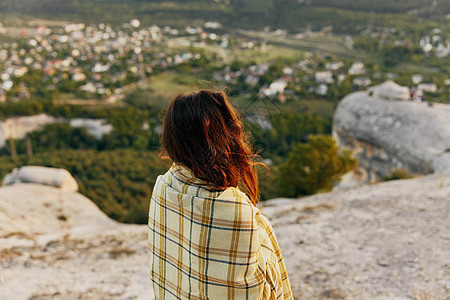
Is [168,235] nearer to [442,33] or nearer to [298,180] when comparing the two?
[298,180]

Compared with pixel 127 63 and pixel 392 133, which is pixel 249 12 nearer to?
pixel 127 63

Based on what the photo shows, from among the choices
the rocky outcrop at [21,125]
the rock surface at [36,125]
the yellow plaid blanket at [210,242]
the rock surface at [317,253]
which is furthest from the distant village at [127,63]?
the yellow plaid blanket at [210,242]

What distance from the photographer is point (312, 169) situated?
12.5 meters

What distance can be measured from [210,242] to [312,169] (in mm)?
11492

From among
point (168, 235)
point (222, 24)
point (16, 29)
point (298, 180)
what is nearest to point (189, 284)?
point (168, 235)

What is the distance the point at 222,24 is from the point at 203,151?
65.7 metres

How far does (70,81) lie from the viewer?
4644cm

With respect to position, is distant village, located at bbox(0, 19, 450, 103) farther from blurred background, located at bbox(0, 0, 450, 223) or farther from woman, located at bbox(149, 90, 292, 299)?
woman, located at bbox(149, 90, 292, 299)

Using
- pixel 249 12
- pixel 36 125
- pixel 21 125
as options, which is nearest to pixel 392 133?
pixel 36 125

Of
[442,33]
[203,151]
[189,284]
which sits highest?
[442,33]

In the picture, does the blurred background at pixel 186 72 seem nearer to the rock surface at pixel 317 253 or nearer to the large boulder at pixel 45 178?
the large boulder at pixel 45 178

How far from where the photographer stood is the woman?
4.65 feet

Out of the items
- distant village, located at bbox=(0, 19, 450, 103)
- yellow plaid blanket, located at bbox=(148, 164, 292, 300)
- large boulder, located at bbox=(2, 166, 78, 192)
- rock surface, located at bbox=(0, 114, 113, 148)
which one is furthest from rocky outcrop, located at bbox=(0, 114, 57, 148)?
yellow plaid blanket, located at bbox=(148, 164, 292, 300)

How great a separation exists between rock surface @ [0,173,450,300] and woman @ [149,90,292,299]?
2.78 metres
